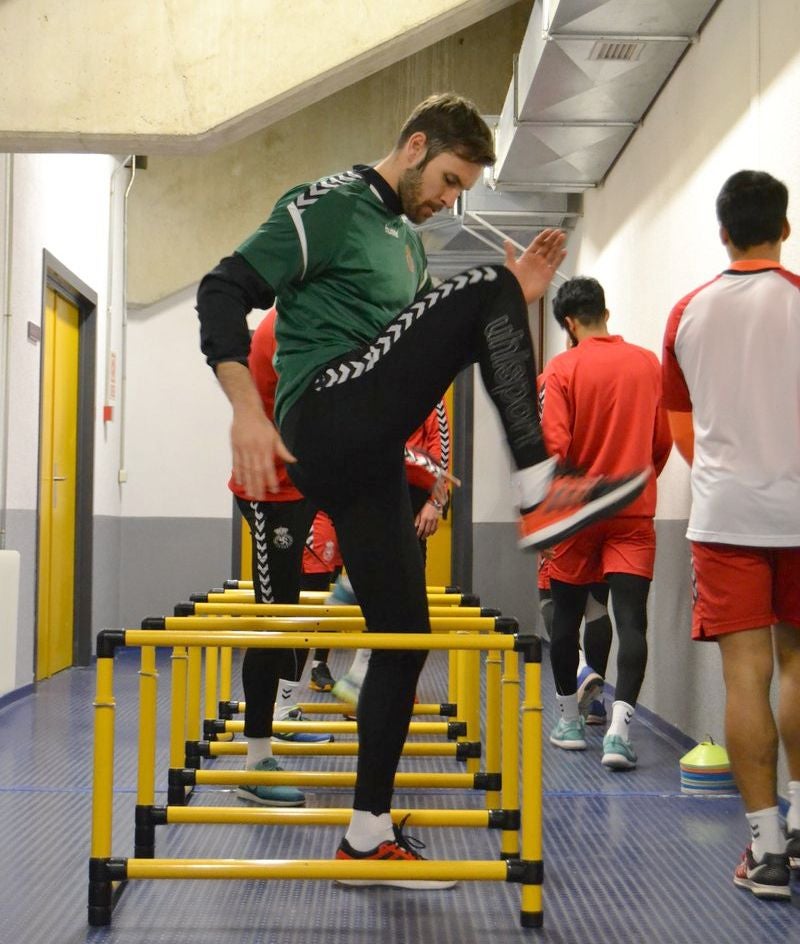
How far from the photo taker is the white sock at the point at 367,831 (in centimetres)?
234

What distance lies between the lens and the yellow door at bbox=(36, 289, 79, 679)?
606 cm

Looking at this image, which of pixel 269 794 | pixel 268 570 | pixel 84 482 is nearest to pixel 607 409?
pixel 268 570

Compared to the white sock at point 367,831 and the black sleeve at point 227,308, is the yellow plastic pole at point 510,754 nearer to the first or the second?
the white sock at point 367,831

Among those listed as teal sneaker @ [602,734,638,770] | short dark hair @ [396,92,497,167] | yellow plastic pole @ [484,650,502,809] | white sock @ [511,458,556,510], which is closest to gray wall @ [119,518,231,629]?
teal sneaker @ [602,734,638,770]

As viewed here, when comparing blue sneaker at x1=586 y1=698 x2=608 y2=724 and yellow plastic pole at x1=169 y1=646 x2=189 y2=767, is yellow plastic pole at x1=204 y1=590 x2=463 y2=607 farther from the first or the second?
blue sneaker at x1=586 y1=698 x2=608 y2=724

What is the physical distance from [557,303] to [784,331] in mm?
1922

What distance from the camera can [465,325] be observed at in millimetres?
2043

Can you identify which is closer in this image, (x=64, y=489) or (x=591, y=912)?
(x=591, y=912)

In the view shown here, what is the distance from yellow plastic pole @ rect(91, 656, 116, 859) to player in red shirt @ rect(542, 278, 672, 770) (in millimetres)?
2101

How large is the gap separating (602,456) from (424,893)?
2013 mm

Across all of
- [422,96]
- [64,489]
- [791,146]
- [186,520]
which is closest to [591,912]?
[791,146]

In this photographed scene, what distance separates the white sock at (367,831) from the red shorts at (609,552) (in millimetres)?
1783

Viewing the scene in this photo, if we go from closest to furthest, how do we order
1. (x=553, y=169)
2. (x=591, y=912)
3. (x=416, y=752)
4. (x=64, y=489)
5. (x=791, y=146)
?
(x=591, y=912) → (x=791, y=146) → (x=416, y=752) → (x=553, y=169) → (x=64, y=489)

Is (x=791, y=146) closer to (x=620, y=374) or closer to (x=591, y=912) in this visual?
(x=620, y=374)
